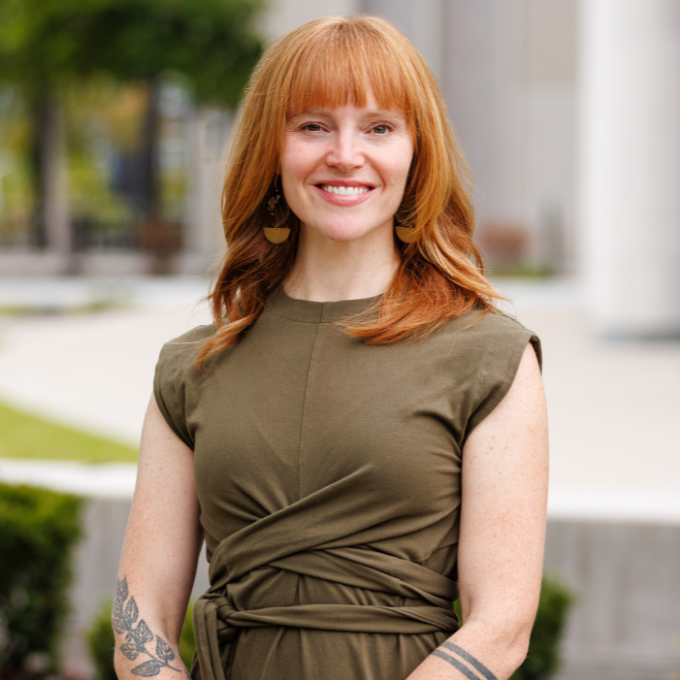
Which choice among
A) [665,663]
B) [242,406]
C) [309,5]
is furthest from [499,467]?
[309,5]

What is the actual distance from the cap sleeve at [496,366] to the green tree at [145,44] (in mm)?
17059

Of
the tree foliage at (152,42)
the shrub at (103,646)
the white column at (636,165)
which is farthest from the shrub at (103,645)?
the tree foliage at (152,42)

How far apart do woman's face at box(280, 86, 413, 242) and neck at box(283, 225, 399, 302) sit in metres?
0.07

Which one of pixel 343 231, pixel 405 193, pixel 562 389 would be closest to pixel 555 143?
pixel 562 389

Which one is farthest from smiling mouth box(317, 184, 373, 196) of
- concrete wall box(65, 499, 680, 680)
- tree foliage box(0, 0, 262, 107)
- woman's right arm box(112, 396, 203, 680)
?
tree foliage box(0, 0, 262, 107)

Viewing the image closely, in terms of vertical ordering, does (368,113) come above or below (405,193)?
above

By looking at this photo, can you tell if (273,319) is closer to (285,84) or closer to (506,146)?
(285,84)

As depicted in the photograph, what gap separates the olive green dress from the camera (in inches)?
62.6

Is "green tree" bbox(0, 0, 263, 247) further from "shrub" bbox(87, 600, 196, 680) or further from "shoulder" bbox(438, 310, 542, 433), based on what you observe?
"shoulder" bbox(438, 310, 542, 433)

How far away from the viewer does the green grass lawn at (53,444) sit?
6410 millimetres

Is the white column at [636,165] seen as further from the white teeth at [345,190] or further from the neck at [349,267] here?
the white teeth at [345,190]

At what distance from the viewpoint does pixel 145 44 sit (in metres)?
19.1

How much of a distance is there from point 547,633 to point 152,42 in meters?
17.8

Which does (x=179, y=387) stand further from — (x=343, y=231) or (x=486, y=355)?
(x=486, y=355)
